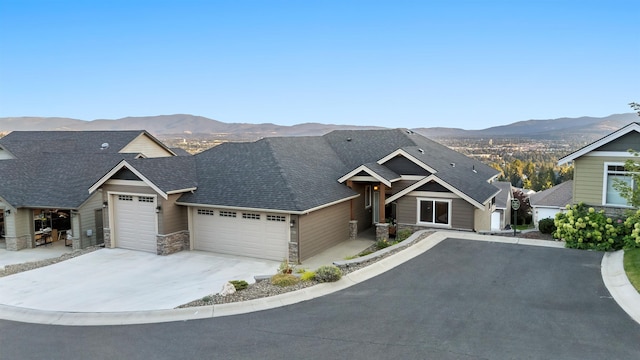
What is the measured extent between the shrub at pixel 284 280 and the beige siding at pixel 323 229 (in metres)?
4.44

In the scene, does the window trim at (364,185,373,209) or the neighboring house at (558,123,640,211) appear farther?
the window trim at (364,185,373,209)

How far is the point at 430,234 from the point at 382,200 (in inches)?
132

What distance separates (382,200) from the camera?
2000cm

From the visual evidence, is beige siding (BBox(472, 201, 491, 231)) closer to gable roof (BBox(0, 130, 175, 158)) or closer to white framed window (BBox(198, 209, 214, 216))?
white framed window (BBox(198, 209, 214, 216))

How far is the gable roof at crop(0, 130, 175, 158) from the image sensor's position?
99.7 feet

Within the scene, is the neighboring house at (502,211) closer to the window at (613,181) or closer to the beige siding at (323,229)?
the beige siding at (323,229)

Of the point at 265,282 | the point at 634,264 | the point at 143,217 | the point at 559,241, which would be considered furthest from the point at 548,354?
the point at 143,217

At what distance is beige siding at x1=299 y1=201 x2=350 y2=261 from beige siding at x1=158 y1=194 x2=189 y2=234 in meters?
5.72

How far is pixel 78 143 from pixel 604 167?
3375 centimetres

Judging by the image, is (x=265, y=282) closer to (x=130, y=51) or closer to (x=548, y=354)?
(x=548, y=354)

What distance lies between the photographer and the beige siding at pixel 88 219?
21.8 meters

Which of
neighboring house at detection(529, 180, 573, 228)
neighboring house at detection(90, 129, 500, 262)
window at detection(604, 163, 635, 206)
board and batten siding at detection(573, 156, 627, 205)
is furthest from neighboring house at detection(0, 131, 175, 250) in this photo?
neighboring house at detection(529, 180, 573, 228)

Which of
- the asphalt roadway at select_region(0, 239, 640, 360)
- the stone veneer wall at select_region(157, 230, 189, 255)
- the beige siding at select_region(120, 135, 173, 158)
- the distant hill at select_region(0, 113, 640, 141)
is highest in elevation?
the distant hill at select_region(0, 113, 640, 141)

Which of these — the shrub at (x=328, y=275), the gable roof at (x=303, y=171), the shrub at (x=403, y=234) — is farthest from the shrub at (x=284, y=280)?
the shrub at (x=403, y=234)
